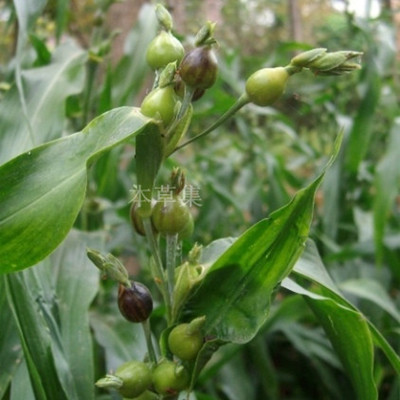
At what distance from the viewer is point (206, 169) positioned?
166 cm

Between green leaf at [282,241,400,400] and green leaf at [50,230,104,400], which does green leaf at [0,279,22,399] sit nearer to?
green leaf at [50,230,104,400]

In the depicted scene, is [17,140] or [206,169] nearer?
[17,140]

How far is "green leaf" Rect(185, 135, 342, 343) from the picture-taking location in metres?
0.46

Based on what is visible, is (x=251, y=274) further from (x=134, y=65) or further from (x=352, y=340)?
(x=134, y=65)

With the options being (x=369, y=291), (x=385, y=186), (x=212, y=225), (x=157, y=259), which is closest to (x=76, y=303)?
(x=157, y=259)

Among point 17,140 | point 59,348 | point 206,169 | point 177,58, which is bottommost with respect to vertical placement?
point 206,169

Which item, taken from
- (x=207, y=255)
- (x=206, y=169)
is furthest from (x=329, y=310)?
(x=206, y=169)

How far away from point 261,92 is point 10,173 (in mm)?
166

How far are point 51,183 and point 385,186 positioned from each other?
76 cm

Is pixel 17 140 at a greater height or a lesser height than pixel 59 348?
greater

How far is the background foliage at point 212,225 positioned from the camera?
593 mm

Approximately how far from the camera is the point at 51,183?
0.42 m

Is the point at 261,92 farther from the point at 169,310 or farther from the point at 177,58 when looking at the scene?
the point at 169,310

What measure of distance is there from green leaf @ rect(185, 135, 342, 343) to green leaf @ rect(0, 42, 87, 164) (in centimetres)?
25
